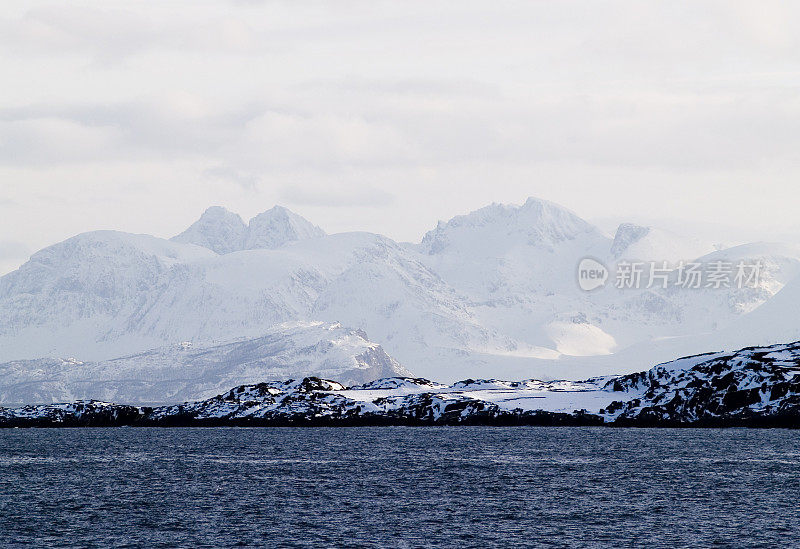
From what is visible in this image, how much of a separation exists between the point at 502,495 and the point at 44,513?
177ft

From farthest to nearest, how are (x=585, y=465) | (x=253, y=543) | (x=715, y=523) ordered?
(x=585, y=465), (x=715, y=523), (x=253, y=543)

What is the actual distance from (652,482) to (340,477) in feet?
144

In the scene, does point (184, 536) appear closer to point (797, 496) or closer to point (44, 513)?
point (44, 513)

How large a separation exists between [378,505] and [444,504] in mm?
7675

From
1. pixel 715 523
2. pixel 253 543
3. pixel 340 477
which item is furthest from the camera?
pixel 340 477

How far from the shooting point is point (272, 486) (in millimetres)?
159875

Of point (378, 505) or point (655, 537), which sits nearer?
point (655, 537)

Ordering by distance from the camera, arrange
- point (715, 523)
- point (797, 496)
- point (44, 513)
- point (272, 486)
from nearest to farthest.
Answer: point (715, 523), point (44, 513), point (797, 496), point (272, 486)

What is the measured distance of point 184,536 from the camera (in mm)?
113750

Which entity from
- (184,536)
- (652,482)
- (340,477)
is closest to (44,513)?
(184,536)

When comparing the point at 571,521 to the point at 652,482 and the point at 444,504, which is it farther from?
the point at 652,482

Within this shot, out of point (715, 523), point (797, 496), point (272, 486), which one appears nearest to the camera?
point (715, 523)

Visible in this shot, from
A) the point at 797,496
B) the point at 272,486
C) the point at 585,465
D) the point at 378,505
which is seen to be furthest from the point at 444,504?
the point at 585,465

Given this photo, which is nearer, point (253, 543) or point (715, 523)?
point (253, 543)
